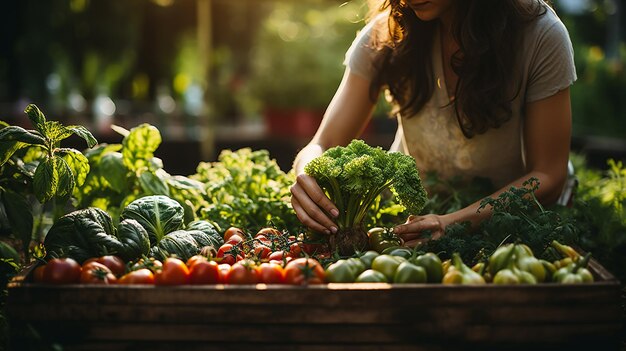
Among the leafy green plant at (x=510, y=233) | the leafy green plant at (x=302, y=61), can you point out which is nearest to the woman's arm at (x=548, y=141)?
the leafy green plant at (x=510, y=233)

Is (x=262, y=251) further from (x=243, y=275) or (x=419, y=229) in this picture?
(x=419, y=229)

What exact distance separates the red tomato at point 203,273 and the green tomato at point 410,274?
513 mm

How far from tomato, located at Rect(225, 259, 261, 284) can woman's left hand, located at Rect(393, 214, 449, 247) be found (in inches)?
24.4

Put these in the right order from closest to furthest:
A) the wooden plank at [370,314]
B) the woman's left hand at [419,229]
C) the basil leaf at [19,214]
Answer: the wooden plank at [370,314] < the woman's left hand at [419,229] < the basil leaf at [19,214]

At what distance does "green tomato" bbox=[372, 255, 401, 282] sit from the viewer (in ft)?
7.16

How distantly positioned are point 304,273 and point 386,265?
25 centimetres

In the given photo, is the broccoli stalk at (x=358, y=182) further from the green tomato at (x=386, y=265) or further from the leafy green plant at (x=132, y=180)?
the leafy green plant at (x=132, y=180)

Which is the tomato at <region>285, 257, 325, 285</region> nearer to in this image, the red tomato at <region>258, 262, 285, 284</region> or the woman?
the red tomato at <region>258, 262, 285, 284</region>

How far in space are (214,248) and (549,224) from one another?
3.66 ft

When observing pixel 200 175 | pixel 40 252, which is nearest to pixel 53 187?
pixel 40 252

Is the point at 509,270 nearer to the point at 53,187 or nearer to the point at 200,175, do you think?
the point at 53,187

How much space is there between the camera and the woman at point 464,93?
2.97 metres

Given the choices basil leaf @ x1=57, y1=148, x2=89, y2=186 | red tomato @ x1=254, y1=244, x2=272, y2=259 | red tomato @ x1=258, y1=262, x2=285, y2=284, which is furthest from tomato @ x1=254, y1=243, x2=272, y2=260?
basil leaf @ x1=57, y1=148, x2=89, y2=186

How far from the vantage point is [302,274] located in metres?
2.13
